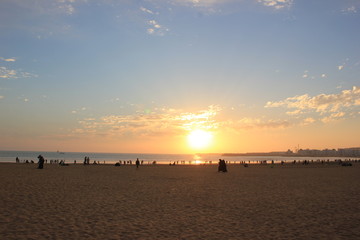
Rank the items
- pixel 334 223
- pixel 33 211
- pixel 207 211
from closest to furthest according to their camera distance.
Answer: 1. pixel 334 223
2. pixel 33 211
3. pixel 207 211

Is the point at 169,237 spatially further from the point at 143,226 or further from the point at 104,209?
the point at 104,209

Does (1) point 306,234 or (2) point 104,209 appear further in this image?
(2) point 104,209

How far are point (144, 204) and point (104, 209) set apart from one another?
7.84 feet

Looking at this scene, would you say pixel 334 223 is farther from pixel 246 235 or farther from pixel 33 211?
pixel 33 211

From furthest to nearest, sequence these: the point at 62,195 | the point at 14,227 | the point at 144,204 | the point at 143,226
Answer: the point at 62,195 < the point at 144,204 < the point at 143,226 < the point at 14,227

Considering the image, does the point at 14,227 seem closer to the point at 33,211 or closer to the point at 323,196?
the point at 33,211

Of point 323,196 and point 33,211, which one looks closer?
point 33,211

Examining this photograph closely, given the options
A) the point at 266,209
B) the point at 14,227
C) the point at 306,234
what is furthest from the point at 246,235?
the point at 14,227

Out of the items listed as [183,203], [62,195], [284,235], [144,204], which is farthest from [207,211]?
[62,195]

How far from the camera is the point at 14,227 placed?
1037 cm

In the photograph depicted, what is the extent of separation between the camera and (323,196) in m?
19.2

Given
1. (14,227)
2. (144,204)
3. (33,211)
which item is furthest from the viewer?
(144,204)

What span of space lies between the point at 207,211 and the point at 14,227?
26.4 feet

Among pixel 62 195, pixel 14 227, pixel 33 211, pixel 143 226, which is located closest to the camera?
pixel 14 227
